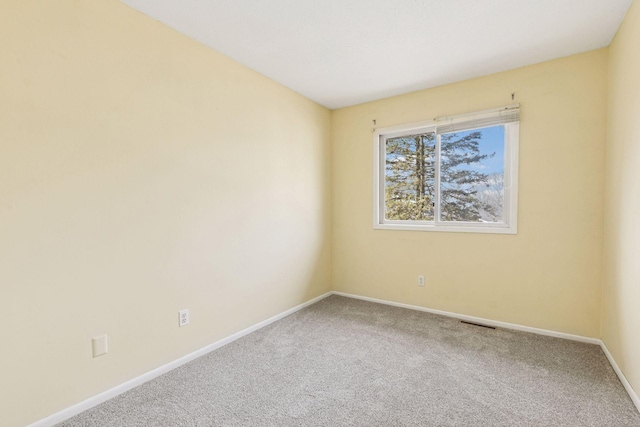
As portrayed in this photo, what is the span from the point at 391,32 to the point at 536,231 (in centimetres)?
208

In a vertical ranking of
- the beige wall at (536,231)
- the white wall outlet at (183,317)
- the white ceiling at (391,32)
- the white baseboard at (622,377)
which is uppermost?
the white ceiling at (391,32)

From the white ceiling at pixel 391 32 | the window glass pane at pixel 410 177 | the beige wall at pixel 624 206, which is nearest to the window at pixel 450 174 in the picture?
the window glass pane at pixel 410 177

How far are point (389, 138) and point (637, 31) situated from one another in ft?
6.77

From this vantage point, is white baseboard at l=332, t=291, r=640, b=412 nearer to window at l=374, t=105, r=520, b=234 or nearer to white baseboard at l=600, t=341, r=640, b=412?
white baseboard at l=600, t=341, r=640, b=412

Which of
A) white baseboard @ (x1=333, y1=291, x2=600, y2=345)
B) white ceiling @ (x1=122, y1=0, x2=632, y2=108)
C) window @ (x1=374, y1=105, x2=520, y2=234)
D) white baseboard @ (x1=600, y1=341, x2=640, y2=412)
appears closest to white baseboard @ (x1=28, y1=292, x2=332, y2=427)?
white baseboard @ (x1=333, y1=291, x2=600, y2=345)

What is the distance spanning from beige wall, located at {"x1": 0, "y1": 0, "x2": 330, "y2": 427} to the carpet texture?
308mm

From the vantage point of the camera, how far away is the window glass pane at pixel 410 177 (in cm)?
325

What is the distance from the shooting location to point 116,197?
1779 millimetres

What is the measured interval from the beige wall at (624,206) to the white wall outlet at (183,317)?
111 inches

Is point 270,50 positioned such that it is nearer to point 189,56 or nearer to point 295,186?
point 189,56

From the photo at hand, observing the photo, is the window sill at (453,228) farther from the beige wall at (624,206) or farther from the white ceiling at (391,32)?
the white ceiling at (391,32)

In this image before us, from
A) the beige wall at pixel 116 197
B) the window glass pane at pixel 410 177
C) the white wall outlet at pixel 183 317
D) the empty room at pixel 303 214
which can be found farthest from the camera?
the window glass pane at pixel 410 177

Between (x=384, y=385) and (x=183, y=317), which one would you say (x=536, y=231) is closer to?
(x=384, y=385)

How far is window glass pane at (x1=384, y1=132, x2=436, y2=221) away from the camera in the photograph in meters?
3.25
